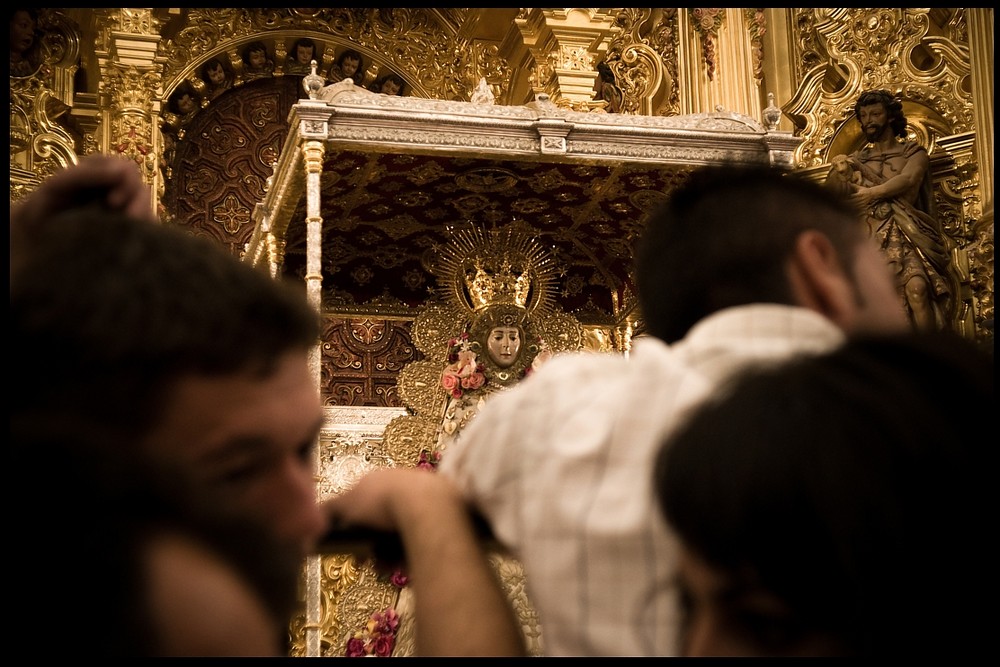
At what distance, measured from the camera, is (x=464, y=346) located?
5668mm

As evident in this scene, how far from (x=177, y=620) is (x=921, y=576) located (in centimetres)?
38

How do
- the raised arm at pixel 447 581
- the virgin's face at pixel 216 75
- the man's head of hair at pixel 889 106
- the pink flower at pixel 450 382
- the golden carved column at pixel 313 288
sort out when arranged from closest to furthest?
the raised arm at pixel 447 581
the golden carved column at pixel 313 288
the pink flower at pixel 450 382
the man's head of hair at pixel 889 106
the virgin's face at pixel 216 75

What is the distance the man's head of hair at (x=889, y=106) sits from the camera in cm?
693

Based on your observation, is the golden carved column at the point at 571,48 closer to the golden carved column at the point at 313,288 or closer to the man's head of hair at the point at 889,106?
the man's head of hair at the point at 889,106

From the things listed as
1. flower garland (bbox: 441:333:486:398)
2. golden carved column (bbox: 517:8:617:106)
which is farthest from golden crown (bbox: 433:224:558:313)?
golden carved column (bbox: 517:8:617:106)

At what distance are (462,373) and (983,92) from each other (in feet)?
11.3

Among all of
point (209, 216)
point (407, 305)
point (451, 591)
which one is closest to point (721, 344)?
point (451, 591)

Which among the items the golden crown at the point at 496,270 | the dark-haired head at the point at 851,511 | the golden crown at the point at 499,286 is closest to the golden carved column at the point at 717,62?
the golden crown at the point at 496,270

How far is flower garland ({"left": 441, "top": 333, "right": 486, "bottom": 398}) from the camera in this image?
553cm

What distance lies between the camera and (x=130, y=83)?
25.6 feet

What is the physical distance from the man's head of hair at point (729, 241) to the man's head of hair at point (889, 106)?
624cm

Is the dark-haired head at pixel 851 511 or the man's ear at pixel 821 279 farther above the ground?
the man's ear at pixel 821 279

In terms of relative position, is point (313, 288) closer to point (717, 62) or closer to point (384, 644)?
point (384, 644)

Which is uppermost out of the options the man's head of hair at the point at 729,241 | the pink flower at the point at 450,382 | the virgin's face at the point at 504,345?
the virgin's face at the point at 504,345
